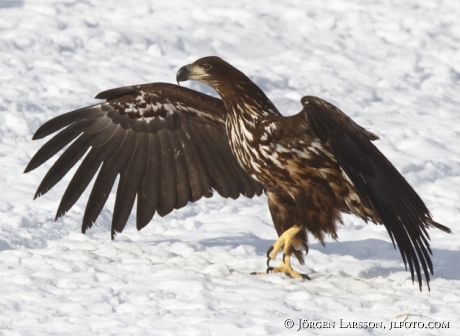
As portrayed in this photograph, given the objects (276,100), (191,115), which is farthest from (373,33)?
(191,115)

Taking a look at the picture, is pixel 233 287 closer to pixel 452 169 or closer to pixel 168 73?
pixel 452 169

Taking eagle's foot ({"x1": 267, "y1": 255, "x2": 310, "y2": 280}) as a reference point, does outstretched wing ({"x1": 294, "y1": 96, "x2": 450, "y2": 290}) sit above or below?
above

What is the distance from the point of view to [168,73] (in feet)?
34.8

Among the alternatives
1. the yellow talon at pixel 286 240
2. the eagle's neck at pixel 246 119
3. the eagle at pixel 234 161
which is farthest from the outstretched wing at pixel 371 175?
the yellow talon at pixel 286 240

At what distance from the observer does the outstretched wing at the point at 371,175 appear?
516 cm

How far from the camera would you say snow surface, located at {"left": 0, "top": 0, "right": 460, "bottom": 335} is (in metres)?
5.05

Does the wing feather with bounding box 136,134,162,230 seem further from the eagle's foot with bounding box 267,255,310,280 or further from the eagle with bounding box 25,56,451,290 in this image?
the eagle's foot with bounding box 267,255,310,280

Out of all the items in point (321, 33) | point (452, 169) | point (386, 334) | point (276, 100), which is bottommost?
point (386, 334)

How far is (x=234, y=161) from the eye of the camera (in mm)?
7074

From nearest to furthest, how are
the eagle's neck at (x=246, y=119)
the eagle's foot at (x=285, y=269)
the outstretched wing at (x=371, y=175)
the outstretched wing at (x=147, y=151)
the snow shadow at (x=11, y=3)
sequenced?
the outstretched wing at (x=371, y=175)
the eagle's neck at (x=246, y=119)
the eagle's foot at (x=285, y=269)
the outstretched wing at (x=147, y=151)
the snow shadow at (x=11, y=3)

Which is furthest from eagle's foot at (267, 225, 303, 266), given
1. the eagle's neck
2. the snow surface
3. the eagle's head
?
the eagle's head

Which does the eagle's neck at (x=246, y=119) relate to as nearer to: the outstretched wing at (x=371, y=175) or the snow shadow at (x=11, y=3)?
the outstretched wing at (x=371, y=175)

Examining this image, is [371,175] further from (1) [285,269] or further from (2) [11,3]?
(2) [11,3]

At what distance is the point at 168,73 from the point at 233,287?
17.9ft
